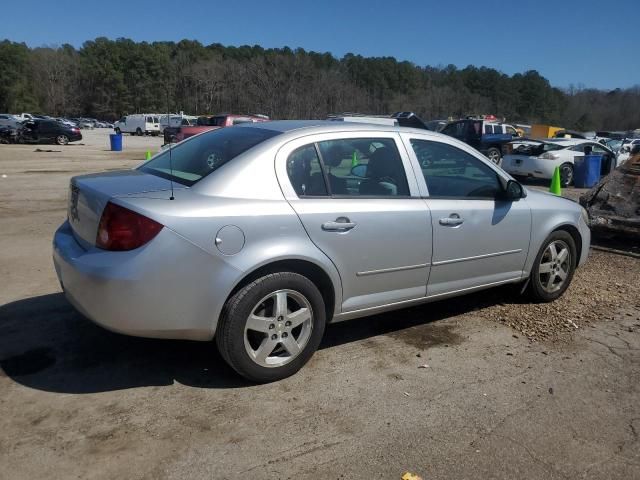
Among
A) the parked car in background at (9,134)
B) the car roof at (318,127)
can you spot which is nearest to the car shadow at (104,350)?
the car roof at (318,127)

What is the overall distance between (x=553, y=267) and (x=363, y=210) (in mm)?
2399

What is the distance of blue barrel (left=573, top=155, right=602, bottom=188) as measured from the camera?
1628 cm

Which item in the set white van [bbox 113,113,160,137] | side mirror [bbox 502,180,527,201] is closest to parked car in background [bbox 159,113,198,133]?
white van [bbox 113,113,160,137]

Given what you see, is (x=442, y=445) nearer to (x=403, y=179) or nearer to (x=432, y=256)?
(x=432, y=256)

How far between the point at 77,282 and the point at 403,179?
2.28 meters

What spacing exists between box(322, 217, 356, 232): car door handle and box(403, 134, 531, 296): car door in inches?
29.9

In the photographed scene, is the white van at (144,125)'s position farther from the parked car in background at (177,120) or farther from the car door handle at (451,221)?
the car door handle at (451,221)

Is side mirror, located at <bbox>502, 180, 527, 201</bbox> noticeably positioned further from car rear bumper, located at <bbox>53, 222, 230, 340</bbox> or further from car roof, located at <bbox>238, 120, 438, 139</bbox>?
car rear bumper, located at <bbox>53, 222, 230, 340</bbox>

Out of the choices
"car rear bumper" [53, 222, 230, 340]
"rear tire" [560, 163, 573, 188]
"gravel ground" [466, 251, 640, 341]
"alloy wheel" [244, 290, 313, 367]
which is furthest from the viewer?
"rear tire" [560, 163, 573, 188]

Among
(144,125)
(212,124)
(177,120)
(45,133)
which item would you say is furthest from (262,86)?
(212,124)

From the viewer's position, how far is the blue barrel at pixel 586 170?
16.3 m

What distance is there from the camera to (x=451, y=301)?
5320mm

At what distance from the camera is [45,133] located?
32.4m

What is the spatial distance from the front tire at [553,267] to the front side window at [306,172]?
7.84 feet
